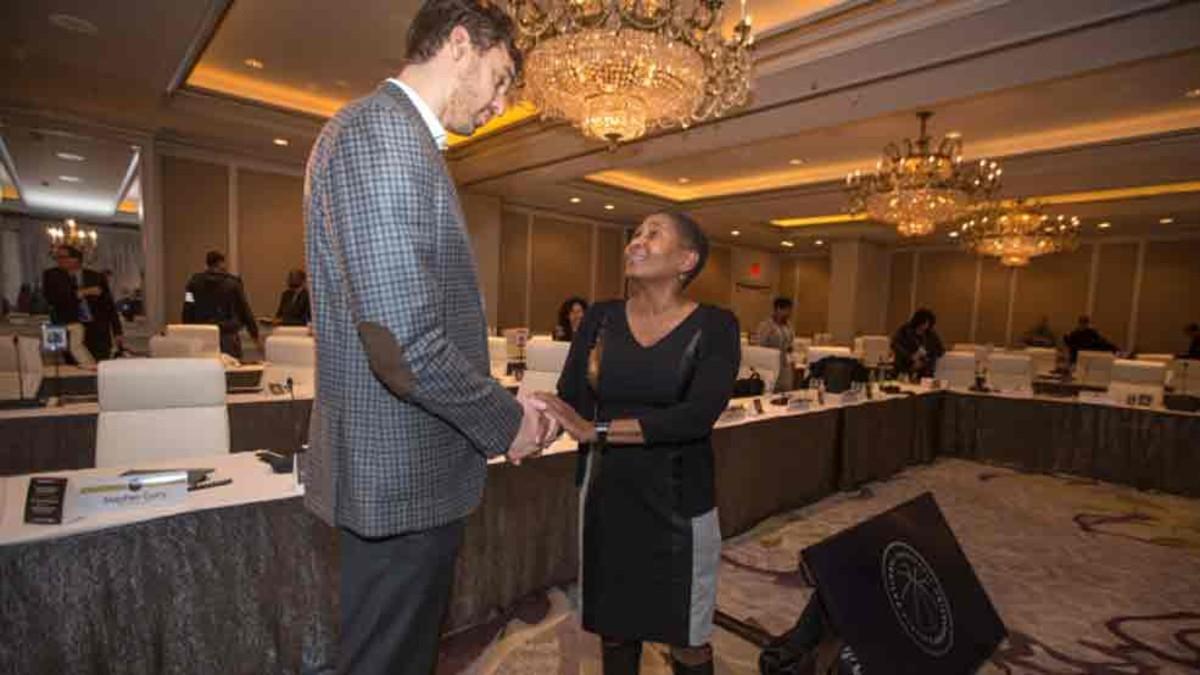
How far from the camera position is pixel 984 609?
189cm

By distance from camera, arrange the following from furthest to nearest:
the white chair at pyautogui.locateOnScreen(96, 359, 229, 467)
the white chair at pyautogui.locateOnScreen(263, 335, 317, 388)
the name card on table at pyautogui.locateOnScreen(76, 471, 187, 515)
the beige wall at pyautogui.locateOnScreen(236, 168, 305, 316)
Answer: the beige wall at pyautogui.locateOnScreen(236, 168, 305, 316) → the white chair at pyautogui.locateOnScreen(263, 335, 317, 388) → the white chair at pyautogui.locateOnScreen(96, 359, 229, 467) → the name card on table at pyautogui.locateOnScreen(76, 471, 187, 515)

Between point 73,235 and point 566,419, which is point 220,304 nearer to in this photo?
point 566,419

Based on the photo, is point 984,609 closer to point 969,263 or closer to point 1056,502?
point 1056,502

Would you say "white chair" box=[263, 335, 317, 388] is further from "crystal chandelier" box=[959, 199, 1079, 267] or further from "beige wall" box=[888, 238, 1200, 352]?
"beige wall" box=[888, 238, 1200, 352]

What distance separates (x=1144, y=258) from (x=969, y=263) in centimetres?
280

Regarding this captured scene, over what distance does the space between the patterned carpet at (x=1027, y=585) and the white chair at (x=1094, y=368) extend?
320 cm

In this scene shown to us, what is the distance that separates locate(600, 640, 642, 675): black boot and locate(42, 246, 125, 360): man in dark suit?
5542 mm

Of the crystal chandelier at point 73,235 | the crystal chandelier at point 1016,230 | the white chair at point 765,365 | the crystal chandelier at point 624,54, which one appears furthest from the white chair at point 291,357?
the crystal chandelier at point 73,235

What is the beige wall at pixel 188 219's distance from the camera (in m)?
6.72

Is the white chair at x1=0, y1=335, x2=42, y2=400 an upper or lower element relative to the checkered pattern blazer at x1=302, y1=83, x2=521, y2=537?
lower

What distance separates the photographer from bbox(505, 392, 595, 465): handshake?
0.93 m

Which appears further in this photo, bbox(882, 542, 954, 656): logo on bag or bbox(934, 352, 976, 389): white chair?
bbox(934, 352, 976, 389): white chair

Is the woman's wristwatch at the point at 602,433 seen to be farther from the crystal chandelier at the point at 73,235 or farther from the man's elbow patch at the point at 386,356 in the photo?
the crystal chandelier at the point at 73,235

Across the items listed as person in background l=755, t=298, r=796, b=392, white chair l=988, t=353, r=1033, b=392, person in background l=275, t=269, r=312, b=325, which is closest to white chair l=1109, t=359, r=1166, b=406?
white chair l=988, t=353, r=1033, b=392
